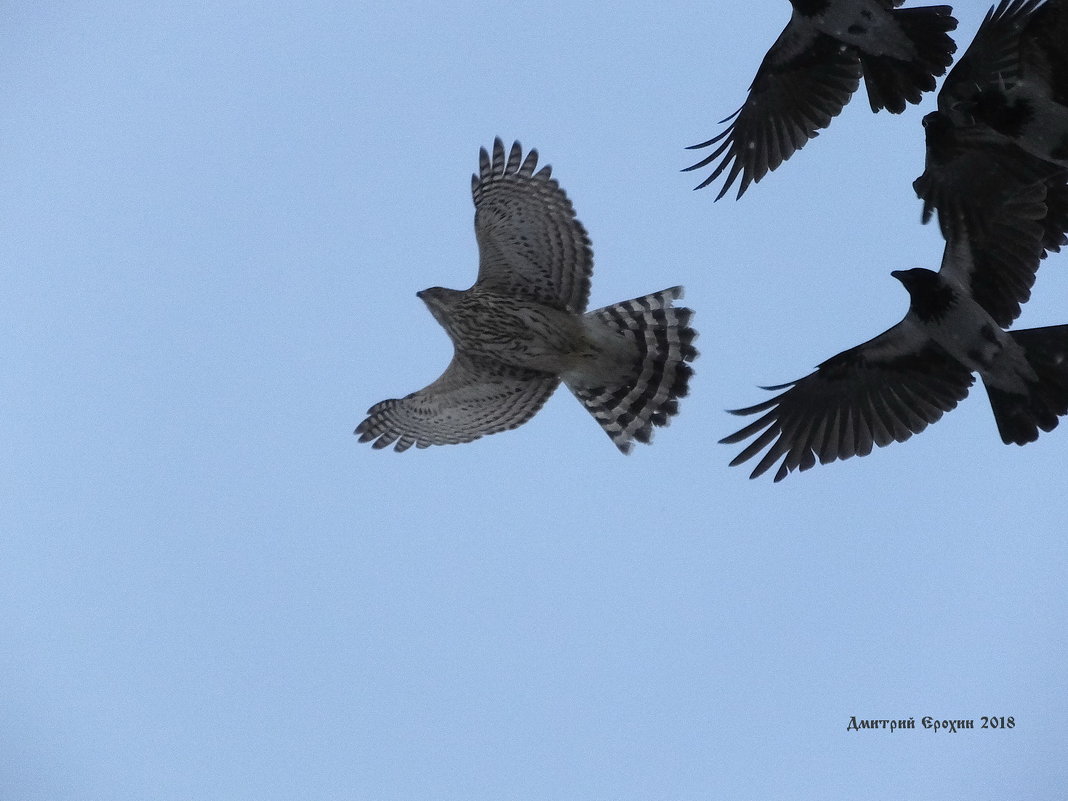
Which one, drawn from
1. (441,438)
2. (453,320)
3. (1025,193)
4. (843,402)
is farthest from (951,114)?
(441,438)

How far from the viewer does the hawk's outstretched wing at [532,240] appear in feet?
25.8

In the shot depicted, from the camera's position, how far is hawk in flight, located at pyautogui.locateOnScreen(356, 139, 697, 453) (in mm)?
7852

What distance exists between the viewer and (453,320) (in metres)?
7.87

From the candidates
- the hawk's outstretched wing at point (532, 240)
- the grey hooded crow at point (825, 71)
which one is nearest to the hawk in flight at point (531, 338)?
the hawk's outstretched wing at point (532, 240)

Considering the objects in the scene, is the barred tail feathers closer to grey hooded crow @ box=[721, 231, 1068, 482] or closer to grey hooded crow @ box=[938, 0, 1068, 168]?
grey hooded crow @ box=[721, 231, 1068, 482]

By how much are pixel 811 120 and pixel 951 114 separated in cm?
148

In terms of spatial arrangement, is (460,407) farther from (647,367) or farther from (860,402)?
(860,402)

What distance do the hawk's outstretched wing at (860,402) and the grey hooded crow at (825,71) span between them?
172 centimetres

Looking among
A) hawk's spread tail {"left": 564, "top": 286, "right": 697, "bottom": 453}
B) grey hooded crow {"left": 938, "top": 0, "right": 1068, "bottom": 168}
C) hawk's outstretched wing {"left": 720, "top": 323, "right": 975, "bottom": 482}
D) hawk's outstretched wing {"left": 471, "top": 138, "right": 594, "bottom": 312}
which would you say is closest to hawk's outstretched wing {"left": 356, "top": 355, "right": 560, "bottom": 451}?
hawk's spread tail {"left": 564, "top": 286, "right": 697, "bottom": 453}

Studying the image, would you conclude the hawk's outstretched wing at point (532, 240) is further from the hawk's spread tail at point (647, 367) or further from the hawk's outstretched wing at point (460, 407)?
the hawk's outstretched wing at point (460, 407)

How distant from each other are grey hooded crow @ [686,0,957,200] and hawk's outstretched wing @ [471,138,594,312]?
989 millimetres

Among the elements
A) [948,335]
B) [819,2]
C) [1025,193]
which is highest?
[819,2]

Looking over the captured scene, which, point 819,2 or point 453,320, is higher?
point 819,2

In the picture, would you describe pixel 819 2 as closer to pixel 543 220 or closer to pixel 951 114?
pixel 951 114
